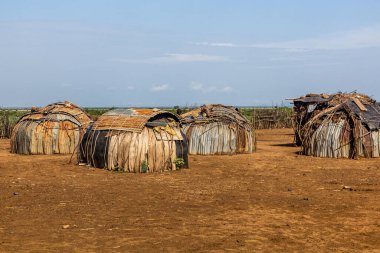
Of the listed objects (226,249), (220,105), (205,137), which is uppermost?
(220,105)

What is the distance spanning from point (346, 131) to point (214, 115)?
5.86 metres

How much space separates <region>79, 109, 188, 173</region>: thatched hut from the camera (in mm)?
16953

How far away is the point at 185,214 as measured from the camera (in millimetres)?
10688

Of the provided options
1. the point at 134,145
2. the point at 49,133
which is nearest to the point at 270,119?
the point at 49,133

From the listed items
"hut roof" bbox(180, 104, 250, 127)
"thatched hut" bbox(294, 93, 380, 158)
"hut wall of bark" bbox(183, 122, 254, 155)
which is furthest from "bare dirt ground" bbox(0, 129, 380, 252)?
"hut roof" bbox(180, 104, 250, 127)

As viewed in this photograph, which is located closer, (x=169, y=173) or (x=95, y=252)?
(x=95, y=252)

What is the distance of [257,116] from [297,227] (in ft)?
118

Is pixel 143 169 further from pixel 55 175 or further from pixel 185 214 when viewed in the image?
pixel 185 214

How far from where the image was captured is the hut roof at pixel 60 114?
23.4 meters

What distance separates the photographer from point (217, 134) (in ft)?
77.6

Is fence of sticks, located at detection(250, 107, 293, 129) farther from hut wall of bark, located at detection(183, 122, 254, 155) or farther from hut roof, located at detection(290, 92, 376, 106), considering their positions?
hut wall of bark, located at detection(183, 122, 254, 155)

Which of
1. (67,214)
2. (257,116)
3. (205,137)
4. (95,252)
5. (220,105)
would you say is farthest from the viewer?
(257,116)

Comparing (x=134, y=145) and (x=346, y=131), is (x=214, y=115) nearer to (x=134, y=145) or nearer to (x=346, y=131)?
(x=346, y=131)

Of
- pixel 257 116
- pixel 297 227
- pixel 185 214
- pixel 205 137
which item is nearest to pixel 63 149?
pixel 205 137
